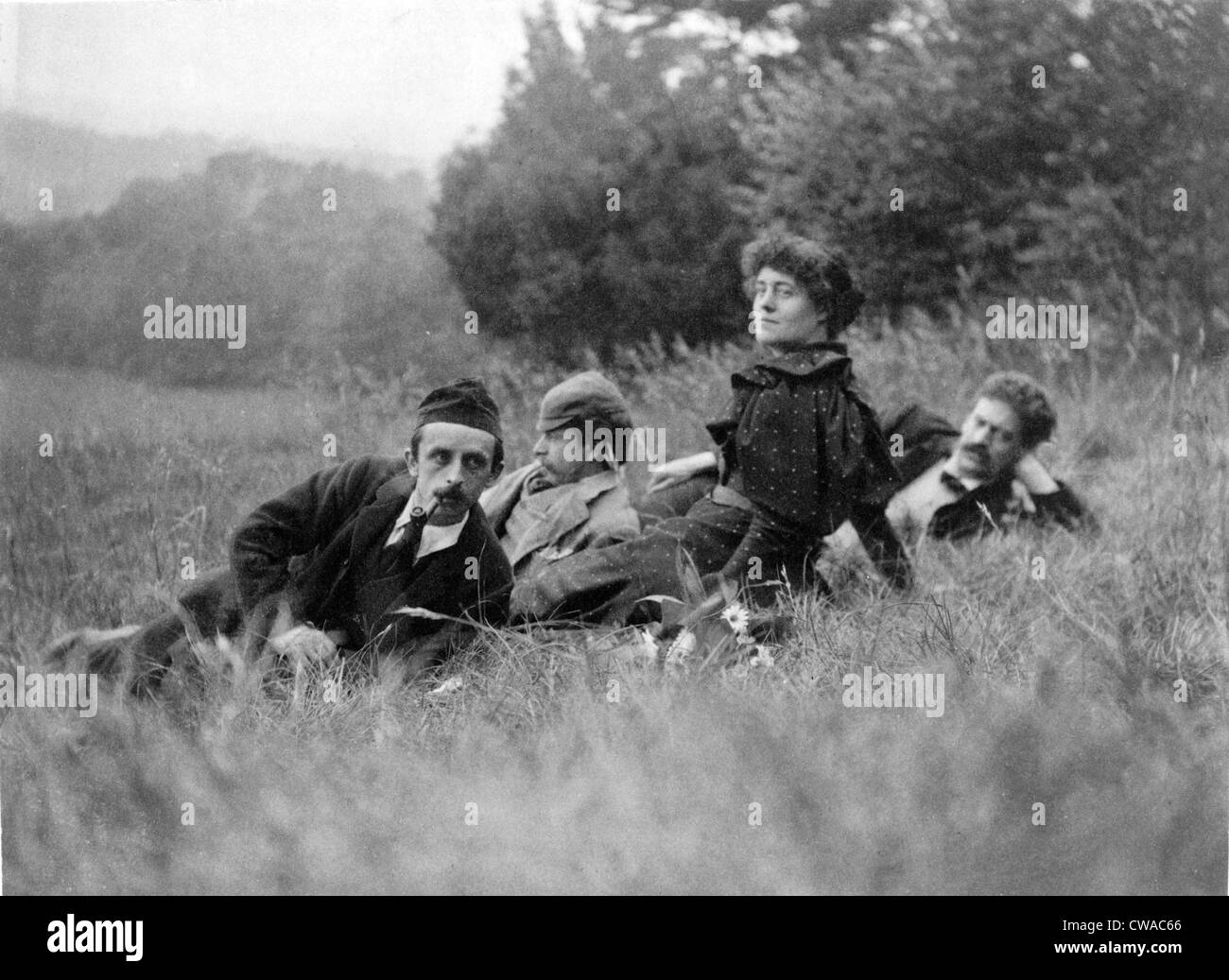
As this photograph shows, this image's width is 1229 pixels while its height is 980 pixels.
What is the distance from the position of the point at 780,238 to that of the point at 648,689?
1574 millimetres

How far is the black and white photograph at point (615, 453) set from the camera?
5262 millimetres

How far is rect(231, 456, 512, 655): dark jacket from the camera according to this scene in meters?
5.38

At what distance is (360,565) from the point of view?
17.7 ft

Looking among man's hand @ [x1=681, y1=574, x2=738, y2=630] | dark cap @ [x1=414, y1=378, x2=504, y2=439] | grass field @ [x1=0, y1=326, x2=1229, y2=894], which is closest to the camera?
grass field @ [x1=0, y1=326, x2=1229, y2=894]

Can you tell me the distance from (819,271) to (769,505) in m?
0.80

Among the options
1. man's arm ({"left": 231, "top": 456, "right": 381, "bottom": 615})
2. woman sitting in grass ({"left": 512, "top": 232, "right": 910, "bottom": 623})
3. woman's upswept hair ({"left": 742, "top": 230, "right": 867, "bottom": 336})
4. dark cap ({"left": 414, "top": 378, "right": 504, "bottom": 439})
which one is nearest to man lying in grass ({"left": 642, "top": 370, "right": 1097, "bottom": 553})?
woman sitting in grass ({"left": 512, "top": 232, "right": 910, "bottom": 623})

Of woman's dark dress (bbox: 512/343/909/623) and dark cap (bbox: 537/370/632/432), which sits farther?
dark cap (bbox: 537/370/632/432)

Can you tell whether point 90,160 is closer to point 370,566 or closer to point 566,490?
point 370,566

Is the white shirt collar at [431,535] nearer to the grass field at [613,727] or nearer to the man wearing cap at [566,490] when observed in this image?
the man wearing cap at [566,490]

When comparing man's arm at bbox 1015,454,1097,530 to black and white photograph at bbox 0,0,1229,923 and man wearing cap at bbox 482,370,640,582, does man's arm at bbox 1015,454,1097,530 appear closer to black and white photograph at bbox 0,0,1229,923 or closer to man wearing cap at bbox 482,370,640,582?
black and white photograph at bbox 0,0,1229,923

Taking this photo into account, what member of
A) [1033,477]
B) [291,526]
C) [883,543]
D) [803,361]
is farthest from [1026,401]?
[291,526]
